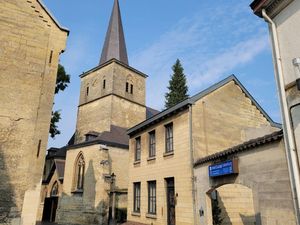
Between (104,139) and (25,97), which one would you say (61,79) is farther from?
(25,97)

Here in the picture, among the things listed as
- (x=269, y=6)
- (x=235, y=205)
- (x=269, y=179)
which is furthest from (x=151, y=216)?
(x=269, y=6)

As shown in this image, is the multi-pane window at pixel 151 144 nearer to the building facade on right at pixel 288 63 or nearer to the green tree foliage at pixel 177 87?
the building facade on right at pixel 288 63

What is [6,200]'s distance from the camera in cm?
937

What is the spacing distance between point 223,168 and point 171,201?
450cm

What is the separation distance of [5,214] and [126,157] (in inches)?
618

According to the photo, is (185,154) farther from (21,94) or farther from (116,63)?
(116,63)

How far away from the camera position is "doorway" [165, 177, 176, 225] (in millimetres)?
13078

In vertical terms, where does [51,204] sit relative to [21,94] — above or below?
below

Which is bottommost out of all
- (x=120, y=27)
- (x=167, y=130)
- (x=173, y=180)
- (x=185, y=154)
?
(x=173, y=180)

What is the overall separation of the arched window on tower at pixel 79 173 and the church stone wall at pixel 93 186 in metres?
0.28

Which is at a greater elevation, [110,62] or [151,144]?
[110,62]

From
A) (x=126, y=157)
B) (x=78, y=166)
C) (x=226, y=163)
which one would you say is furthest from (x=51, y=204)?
(x=226, y=163)

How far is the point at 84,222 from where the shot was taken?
21469 mm

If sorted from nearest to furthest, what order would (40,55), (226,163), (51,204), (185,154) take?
1. (226,163)
2. (40,55)
3. (185,154)
4. (51,204)
